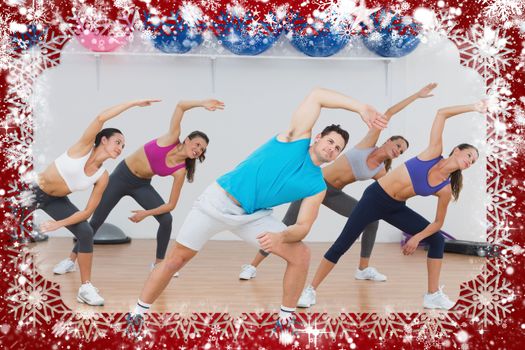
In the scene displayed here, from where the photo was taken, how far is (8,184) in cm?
321

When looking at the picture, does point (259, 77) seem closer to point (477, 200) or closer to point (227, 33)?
point (227, 33)

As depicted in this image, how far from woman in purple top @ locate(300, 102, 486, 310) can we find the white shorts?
2.08 ft

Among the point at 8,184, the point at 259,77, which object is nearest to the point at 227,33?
the point at 259,77

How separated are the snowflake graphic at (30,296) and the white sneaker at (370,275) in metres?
1.87

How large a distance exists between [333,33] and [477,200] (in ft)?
4.32

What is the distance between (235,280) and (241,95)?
4.20 ft

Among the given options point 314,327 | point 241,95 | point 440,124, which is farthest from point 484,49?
point 314,327

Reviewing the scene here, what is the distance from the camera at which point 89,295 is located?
3367mm

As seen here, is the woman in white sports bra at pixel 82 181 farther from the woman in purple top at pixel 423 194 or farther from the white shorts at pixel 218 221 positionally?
the woman in purple top at pixel 423 194

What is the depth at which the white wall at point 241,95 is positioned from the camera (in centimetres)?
395

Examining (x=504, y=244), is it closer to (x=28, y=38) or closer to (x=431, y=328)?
(x=431, y=328)

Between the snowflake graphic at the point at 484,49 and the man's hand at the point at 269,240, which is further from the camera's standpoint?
the snowflake graphic at the point at 484,49

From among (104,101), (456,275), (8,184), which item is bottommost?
(456,275)

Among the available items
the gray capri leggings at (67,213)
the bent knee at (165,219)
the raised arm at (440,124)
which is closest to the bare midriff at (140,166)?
the bent knee at (165,219)
